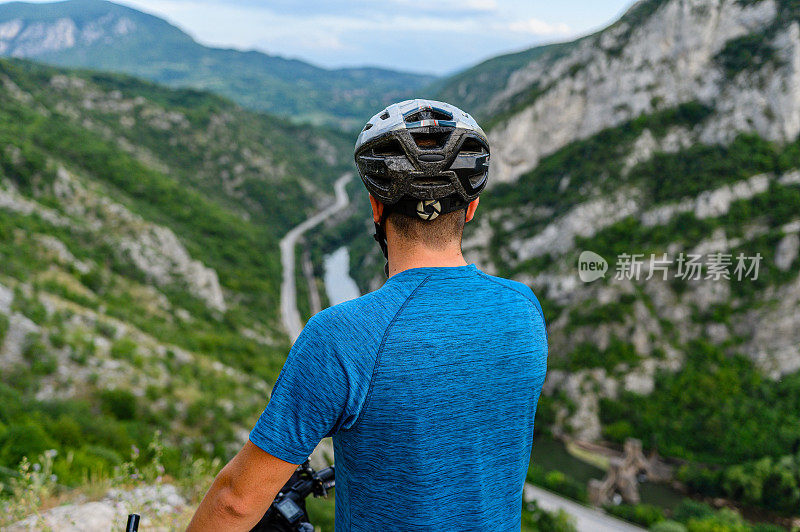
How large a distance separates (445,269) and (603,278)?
55.8 m

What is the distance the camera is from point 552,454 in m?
44.5

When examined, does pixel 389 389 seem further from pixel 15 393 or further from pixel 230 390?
pixel 230 390

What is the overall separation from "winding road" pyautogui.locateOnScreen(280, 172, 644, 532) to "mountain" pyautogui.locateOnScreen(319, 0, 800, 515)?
10.7 metres

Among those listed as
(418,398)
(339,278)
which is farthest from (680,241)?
(418,398)

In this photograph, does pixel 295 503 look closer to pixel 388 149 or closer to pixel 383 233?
pixel 383 233

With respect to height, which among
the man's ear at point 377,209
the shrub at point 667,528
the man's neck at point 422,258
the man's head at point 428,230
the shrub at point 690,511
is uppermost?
the man's ear at point 377,209

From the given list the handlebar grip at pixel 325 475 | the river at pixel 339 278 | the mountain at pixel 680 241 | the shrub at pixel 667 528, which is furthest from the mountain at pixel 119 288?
the mountain at pixel 680 241

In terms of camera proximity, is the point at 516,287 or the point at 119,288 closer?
the point at 516,287

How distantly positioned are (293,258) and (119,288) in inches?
2062

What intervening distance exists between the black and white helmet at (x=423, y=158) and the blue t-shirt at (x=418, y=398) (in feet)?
1.24

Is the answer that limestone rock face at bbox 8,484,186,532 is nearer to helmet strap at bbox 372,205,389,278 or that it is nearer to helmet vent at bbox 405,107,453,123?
helmet strap at bbox 372,205,389,278
